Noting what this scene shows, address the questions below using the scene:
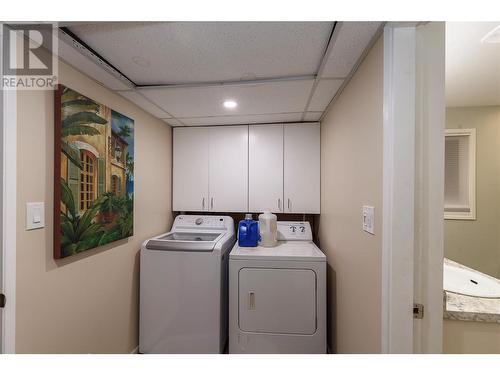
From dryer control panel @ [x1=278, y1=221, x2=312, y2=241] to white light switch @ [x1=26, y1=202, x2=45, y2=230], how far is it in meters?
1.83

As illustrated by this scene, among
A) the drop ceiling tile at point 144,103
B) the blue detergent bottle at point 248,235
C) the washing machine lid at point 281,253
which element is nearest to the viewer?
the drop ceiling tile at point 144,103

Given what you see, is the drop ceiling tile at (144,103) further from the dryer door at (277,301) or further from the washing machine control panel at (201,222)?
the dryer door at (277,301)

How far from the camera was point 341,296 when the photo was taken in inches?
63.3

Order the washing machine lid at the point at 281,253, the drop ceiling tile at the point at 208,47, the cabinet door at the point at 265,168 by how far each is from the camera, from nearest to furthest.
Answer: the drop ceiling tile at the point at 208,47, the washing machine lid at the point at 281,253, the cabinet door at the point at 265,168

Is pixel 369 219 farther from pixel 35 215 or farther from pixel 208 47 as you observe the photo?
pixel 35 215

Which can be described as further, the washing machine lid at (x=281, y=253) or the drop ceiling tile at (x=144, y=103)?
the washing machine lid at (x=281, y=253)

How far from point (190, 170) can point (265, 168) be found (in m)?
0.81

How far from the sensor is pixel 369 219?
3.59 feet

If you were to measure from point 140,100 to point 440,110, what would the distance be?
Result: 74.2 inches

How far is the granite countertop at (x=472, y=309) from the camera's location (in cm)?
96

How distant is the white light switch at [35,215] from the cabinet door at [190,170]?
1358 millimetres

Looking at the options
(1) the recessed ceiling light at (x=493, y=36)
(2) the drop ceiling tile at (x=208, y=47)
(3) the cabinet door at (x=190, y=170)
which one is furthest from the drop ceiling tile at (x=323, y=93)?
(3) the cabinet door at (x=190, y=170)

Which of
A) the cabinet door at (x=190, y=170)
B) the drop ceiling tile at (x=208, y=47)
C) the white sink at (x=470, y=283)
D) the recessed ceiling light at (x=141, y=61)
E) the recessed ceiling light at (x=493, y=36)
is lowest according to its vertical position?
the white sink at (x=470, y=283)
